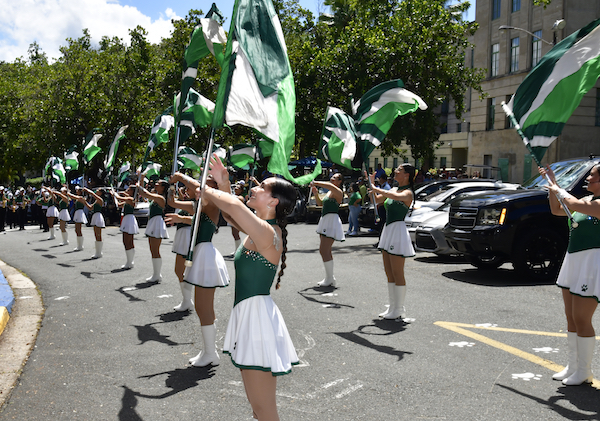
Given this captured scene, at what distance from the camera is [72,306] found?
28.8 feet

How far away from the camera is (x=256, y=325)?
143 inches

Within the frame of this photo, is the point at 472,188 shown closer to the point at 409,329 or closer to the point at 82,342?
the point at 409,329

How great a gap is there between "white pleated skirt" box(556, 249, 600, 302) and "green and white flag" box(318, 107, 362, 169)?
4.90 meters

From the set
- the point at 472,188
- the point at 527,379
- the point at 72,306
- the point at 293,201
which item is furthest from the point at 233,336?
the point at 472,188

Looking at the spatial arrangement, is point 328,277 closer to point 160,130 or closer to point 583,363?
point 160,130

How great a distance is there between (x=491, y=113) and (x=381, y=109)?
31647 mm

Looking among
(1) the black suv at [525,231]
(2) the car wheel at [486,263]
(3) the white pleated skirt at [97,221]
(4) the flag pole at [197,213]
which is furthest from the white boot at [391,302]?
(3) the white pleated skirt at [97,221]

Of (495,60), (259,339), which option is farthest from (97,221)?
(495,60)

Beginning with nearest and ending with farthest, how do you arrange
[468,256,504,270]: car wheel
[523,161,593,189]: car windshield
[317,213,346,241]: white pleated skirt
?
[523,161,593,189]: car windshield, [317,213,346,241]: white pleated skirt, [468,256,504,270]: car wheel

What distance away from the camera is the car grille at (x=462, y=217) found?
10.6 meters

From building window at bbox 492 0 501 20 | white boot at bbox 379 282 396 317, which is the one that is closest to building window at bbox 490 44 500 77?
building window at bbox 492 0 501 20

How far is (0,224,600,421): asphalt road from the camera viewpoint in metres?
4.70

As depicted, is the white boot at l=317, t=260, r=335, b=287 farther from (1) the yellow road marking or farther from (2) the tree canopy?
(2) the tree canopy

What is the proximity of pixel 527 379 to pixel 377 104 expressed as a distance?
5.40 meters
